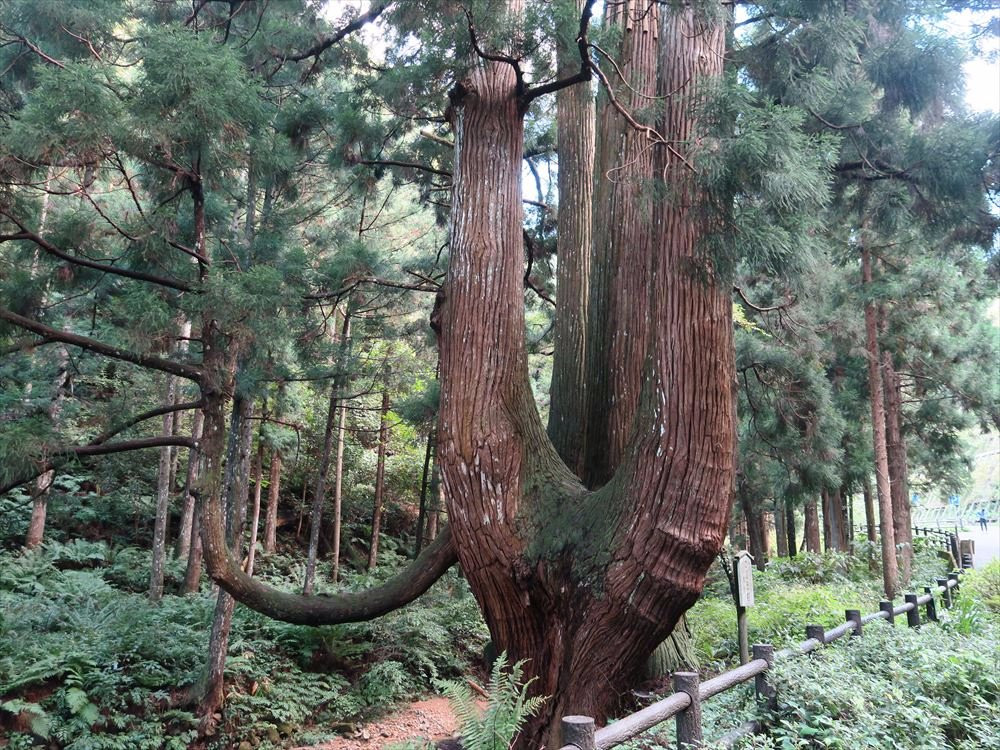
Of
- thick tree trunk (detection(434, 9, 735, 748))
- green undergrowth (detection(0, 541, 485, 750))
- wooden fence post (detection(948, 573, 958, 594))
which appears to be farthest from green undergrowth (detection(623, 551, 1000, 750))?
green undergrowth (detection(0, 541, 485, 750))

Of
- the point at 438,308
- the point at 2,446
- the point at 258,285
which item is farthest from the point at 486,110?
the point at 2,446

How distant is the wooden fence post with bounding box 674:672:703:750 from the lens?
10.3 ft

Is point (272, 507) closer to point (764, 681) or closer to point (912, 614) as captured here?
point (912, 614)

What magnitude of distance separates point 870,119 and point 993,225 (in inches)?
55.9

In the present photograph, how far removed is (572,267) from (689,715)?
4.67m

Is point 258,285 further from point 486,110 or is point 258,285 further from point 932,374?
point 932,374

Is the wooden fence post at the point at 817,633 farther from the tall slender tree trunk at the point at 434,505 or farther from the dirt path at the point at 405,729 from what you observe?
the tall slender tree trunk at the point at 434,505

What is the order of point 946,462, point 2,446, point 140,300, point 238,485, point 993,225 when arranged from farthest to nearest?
1. point 946,462
2. point 238,485
3. point 993,225
4. point 140,300
5. point 2,446

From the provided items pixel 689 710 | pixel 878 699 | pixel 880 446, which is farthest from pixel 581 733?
pixel 880 446

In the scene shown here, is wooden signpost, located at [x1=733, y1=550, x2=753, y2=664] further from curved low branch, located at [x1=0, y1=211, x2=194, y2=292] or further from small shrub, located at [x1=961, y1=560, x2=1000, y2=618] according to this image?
small shrub, located at [x1=961, y1=560, x2=1000, y2=618]

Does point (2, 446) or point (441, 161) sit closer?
point (2, 446)

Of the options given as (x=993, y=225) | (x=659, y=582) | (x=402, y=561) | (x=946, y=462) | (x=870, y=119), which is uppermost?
(x=870, y=119)

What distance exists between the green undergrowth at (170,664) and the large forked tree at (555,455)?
6.98 ft

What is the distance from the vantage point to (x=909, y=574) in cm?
1259
